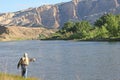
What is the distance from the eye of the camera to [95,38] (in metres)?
188

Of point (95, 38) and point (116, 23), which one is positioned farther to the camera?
point (95, 38)

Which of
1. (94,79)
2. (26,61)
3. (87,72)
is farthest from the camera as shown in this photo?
(87,72)

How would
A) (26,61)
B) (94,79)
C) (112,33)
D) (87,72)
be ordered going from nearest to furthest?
(26,61)
(94,79)
(87,72)
(112,33)

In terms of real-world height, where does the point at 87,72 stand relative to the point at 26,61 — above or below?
below

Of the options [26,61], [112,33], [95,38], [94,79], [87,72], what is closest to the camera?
[26,61]

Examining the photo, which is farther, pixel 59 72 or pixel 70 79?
pixel 59 72

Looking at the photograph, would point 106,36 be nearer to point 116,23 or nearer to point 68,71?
point 116,23

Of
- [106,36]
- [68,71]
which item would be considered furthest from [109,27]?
[68,71]

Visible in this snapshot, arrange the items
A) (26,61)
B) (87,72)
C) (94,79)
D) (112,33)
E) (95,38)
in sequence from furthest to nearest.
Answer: (95,38)
(112,33)
(87,72)
(94,79)
(26,61)

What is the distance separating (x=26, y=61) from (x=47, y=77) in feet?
42.8

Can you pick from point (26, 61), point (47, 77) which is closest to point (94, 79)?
point (47, 77)

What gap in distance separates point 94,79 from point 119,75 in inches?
146

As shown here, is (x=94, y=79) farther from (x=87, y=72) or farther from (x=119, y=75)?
(x=87, y=72)

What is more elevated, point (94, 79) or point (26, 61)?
point (26, 61)
